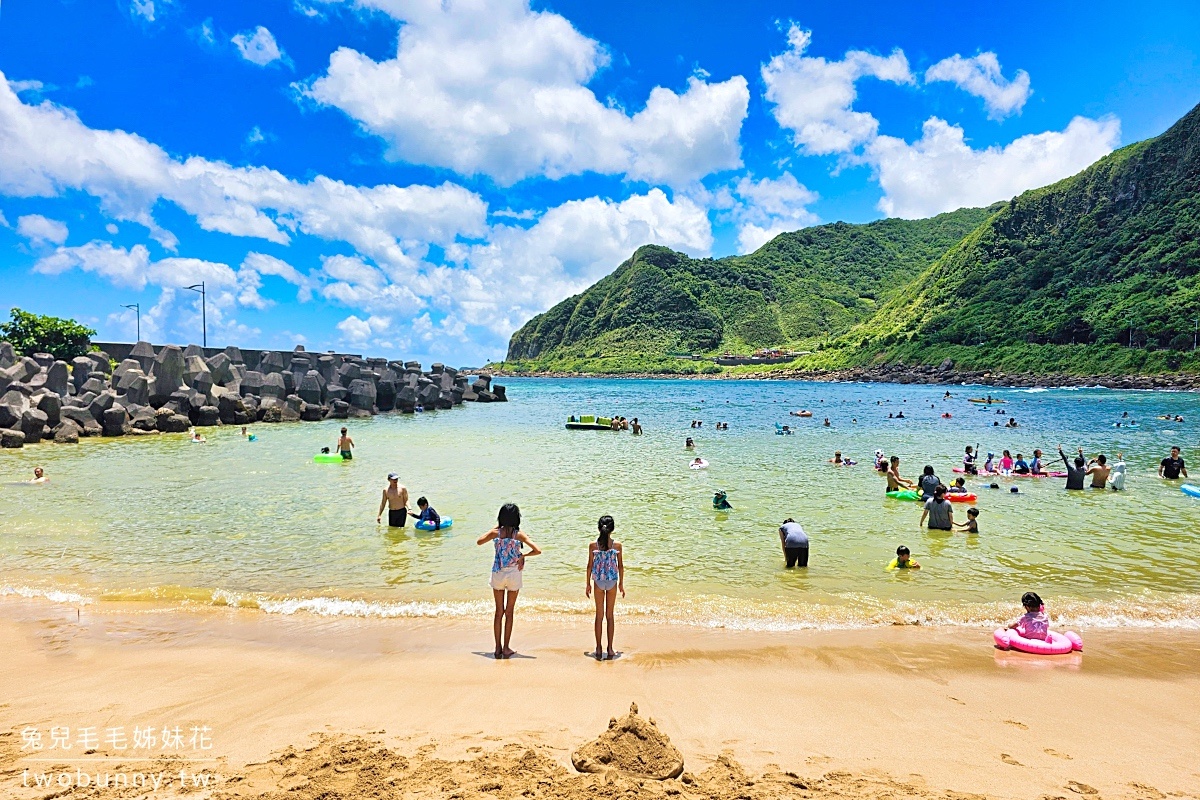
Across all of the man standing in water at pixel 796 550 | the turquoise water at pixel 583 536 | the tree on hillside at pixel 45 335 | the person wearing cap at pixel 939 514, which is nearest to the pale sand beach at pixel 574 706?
the turquoise water at pixel 583 536

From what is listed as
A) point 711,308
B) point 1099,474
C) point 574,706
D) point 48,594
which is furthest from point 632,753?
point 711,308

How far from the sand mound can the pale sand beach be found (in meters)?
0.12

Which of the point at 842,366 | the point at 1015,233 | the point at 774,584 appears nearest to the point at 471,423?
the point at 774,584

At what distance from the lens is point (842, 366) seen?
121938 millimetres

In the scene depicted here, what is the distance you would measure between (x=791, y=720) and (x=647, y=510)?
33.6ft

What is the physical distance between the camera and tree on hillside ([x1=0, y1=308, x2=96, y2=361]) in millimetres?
43781

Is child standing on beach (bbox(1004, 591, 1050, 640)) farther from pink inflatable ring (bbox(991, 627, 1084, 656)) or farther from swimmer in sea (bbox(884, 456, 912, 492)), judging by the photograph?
swimmer in sea (bbox(884, 456, 912, 492))

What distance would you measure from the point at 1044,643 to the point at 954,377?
9996cm

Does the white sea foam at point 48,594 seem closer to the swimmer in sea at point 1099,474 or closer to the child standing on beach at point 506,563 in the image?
the child standing on beach at point 506,563

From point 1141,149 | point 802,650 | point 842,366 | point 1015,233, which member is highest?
point 1141,149

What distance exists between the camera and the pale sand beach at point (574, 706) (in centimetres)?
461

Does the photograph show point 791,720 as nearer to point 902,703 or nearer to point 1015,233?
point 902,703

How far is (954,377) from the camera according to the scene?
309 ft

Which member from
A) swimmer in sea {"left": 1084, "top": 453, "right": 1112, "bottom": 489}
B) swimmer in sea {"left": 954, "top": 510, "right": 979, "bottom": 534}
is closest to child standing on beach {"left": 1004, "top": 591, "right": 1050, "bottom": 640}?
swimmer in sea {"left": 954, "top": 510, "right": 979, "bottom": 534}
